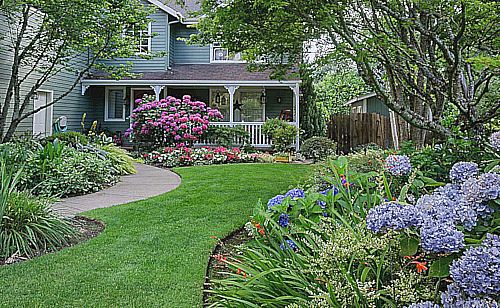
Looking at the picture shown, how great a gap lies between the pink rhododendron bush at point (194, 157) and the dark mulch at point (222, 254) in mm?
7576

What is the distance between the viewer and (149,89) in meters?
17.5

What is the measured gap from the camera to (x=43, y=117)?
14.4 m

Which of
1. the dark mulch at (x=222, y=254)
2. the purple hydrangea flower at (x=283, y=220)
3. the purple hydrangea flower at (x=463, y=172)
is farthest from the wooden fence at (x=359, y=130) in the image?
the purple hydrangea flower at (x=463, y=172)

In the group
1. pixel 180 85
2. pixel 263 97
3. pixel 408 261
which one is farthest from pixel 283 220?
pixel 263 97

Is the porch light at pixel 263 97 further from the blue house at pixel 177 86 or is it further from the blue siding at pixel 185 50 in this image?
the blue siding at pixel 185 50

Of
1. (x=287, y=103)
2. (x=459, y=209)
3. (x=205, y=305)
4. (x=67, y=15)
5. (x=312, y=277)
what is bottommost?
(x=205, y=305)

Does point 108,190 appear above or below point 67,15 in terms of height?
below

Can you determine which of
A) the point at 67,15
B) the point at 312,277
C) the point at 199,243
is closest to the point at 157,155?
the point at 67,15

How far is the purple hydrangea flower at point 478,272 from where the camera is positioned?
149 cm

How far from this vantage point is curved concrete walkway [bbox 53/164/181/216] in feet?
20.9

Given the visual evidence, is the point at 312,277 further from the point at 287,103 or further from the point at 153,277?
the point at 287,103

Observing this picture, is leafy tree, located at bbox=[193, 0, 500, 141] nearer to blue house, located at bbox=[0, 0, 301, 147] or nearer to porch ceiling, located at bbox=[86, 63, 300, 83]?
blue house, located at bbox=[0, 0, 301, 147]

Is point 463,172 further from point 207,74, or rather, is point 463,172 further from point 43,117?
point 207,74

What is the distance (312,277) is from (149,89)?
16.1 metres
